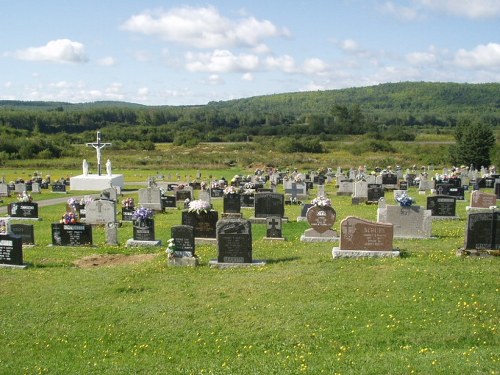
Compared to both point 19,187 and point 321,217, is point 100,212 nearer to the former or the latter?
point 321,217

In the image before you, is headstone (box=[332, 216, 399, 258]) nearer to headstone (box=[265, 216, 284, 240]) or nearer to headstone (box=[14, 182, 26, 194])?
headstone (box=[265, 216, 284, 240])

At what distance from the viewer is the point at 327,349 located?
9141 mm

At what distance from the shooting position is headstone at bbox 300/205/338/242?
18.0 metres

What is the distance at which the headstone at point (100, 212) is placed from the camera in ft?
79.4

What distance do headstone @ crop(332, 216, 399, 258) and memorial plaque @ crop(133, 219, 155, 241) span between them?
683cm

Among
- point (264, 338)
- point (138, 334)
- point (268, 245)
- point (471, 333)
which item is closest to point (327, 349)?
point (264, 338)

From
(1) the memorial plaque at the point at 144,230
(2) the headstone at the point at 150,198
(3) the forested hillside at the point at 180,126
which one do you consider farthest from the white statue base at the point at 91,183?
(3) the forested hillside at the point at 180,126

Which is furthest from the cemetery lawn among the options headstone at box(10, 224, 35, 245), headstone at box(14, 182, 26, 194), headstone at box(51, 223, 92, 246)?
headstone at box(14, 182, 26, 194)

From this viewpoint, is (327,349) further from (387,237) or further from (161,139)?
(161,139)

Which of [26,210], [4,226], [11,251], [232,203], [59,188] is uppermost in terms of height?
[4,226]

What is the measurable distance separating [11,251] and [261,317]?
27.3ft

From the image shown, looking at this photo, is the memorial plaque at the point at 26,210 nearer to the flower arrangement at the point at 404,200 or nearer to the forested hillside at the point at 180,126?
the flower arrangement at the point at 404,200

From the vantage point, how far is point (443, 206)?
23484 millimetres

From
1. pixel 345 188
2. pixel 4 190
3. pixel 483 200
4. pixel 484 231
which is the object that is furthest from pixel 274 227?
pixel 4 190
